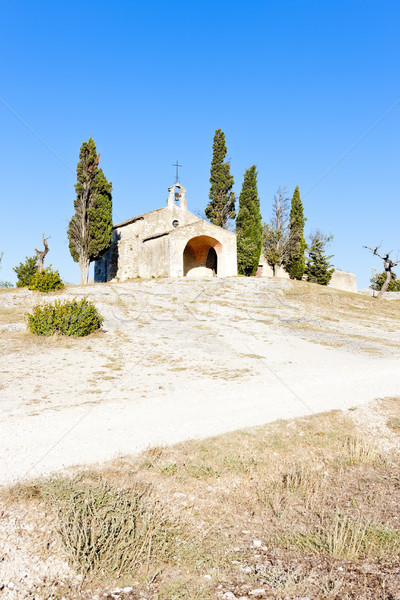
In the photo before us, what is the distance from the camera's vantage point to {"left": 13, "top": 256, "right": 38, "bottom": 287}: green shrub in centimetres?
3120

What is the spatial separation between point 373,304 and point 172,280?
16547 mm

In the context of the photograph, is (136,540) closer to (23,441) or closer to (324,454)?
(23,441)

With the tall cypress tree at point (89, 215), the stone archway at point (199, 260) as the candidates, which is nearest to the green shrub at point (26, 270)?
the tall cypress tree at point (89, 215)

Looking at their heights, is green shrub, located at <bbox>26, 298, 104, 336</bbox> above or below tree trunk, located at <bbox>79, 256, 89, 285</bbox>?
below

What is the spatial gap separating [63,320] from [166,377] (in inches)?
262

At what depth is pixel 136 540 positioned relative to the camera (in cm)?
384

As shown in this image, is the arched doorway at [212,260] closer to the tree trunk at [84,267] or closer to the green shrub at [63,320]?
the tree trunk at [84,267]

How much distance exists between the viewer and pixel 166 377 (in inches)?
398

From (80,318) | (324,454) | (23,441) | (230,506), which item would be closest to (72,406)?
(23,441)

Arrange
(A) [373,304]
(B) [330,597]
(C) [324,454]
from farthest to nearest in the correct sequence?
(A) [373,304], (C) [324,454], (B) [330,597]

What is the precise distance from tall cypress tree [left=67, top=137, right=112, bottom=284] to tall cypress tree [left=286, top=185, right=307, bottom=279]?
22.5m

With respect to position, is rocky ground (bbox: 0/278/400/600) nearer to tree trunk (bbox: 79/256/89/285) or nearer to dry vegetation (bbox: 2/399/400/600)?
dry vegetation (bbox: 2/399/400/600)

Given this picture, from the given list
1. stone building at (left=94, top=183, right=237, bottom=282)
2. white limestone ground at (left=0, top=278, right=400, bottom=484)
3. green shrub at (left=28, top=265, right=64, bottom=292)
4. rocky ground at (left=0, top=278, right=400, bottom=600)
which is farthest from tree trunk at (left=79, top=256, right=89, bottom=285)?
rocky ground at (left=0, top=278, right=400, bottom=600)

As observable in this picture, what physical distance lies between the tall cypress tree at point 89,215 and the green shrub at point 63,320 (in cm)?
1818
